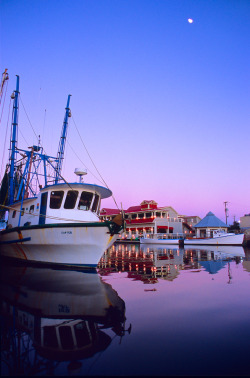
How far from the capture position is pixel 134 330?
5.54 m

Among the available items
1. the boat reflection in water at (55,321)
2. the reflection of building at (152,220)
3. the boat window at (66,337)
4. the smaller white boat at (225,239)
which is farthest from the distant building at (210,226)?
the boat window at (66,337)

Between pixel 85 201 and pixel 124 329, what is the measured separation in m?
10.9

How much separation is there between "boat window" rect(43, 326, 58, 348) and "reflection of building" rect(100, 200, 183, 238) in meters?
51.9

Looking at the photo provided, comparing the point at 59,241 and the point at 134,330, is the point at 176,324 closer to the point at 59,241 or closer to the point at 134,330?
the point at 134,330

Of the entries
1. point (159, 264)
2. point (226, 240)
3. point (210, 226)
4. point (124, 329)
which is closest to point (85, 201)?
point (159, 264)

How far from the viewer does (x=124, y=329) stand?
5617mm

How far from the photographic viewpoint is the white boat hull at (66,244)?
43.0 feet

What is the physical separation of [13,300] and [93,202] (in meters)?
9.06

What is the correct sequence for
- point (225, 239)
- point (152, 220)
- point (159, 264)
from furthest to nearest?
1. point (152, 220)
2. point (225, 239)
3. point (159, 264)

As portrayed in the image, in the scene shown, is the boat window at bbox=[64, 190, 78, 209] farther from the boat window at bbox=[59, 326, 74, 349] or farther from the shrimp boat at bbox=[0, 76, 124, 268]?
the boat window at bbox=[59, 326, 74, 349]

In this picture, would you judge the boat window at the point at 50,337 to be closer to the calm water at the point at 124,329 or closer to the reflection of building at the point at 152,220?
the calm water at the point at 124,329

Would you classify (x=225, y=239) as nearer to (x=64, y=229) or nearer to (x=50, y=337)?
(x=64, y=229)

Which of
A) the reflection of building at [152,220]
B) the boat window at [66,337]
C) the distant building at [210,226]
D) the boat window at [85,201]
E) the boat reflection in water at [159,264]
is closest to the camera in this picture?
the boat window at [66,337]

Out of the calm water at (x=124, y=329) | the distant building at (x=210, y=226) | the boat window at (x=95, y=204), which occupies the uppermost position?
the boat window at (x=95, y=204)
